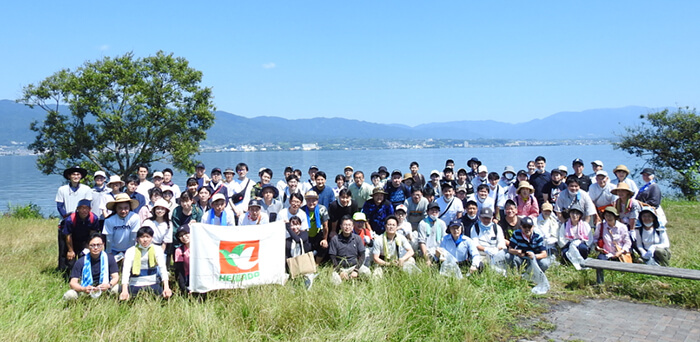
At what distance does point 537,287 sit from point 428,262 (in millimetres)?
1540

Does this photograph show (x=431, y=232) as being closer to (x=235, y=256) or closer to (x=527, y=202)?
(x=527, y=202)

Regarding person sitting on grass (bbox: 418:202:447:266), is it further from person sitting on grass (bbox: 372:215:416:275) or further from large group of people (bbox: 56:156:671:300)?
person sitting on grass (bbox: 372:215:416:275)

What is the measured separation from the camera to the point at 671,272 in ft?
20.2

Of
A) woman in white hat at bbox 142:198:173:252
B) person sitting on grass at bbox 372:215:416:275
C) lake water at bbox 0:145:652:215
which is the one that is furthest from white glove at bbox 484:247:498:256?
lake water at bbox 0:145:652:215

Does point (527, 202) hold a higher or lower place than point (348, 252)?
higher

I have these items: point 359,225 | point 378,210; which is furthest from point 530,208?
point 359,225

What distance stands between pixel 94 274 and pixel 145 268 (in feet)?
1.96

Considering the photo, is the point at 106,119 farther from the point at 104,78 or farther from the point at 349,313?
the point at 349,313

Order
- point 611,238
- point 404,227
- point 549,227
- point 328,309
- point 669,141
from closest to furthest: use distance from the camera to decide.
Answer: point 328,309 → point 611,238 → point 404,227 → point 549,227 → point 669,141

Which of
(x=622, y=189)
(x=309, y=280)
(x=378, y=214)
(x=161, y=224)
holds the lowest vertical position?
(x=309, y=280)

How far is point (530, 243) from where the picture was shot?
284 inches

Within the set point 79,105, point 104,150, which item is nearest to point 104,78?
point 79,105

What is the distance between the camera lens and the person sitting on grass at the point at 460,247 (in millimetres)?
7328

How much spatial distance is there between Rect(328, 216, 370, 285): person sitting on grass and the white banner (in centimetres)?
77
